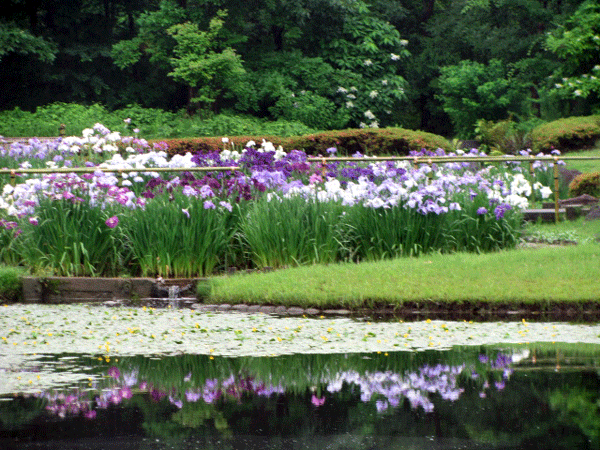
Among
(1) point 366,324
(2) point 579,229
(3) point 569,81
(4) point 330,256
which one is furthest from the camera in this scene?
(3) point 569,81

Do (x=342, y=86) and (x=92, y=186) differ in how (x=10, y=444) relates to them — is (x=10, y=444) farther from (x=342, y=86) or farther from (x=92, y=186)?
(x=342, y=86)

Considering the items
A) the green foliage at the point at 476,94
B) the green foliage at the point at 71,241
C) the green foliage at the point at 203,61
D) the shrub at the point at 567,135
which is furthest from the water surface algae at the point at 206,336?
the green foliage at the point at 476,94

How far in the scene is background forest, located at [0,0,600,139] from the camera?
27328 mm

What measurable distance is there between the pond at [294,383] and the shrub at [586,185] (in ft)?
31.5

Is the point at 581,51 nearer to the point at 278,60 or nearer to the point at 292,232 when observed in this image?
the point at 278,60

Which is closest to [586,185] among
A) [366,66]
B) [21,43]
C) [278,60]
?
[366,66]

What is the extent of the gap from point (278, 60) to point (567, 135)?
38.4ft

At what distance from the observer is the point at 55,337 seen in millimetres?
6852

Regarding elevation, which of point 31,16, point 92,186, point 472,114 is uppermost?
point 31,16

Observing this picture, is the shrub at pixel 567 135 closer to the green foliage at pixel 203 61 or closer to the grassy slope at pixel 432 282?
the green foliage at pixel 203 61

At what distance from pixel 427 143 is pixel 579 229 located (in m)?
7.80

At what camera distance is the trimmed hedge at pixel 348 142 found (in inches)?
810

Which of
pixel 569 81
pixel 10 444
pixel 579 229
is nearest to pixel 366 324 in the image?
pixel 10 444

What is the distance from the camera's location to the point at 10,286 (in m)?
9.43
